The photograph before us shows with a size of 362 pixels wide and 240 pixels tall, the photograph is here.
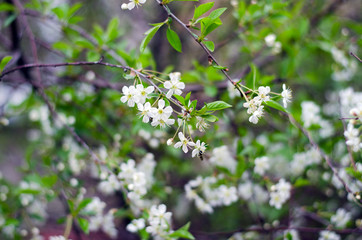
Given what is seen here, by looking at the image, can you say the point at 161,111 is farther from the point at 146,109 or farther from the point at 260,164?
the point at 260,164

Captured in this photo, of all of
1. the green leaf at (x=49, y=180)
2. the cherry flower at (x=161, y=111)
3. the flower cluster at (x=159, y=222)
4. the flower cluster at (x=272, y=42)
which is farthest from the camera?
the flower cluster at (x=272, y=42)

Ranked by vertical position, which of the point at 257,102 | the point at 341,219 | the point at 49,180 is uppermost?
the point at 257,102

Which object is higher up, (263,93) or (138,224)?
(263,93)

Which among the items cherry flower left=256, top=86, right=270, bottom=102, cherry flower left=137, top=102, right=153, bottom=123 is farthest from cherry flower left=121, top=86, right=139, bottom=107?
cherry flower left=256, top=86, right=270, bottom=102

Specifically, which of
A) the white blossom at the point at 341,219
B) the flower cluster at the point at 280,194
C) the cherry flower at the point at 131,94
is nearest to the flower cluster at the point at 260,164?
the flower cluster at the point at 280,194

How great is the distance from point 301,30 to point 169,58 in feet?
5.34

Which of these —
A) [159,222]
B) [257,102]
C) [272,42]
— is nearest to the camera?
[257,102]

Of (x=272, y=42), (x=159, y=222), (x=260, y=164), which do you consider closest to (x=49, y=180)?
(x=159, y=222)

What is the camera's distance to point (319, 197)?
254cm

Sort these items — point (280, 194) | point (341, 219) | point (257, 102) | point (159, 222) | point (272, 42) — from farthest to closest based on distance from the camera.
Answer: point (272, 42), point (341, 219), point (280, 194), point (159, 222), point (257, 102)

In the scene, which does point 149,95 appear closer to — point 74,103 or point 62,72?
point 74,103

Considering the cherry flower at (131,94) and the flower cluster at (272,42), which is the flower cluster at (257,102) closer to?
the cherry flower at (131,94)

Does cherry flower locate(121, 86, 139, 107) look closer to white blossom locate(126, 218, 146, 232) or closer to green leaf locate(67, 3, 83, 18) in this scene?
white blossom locate(126, 218, 146, 232)

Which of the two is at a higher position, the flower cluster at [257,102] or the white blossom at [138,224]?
the flower cluster at [257,102]
